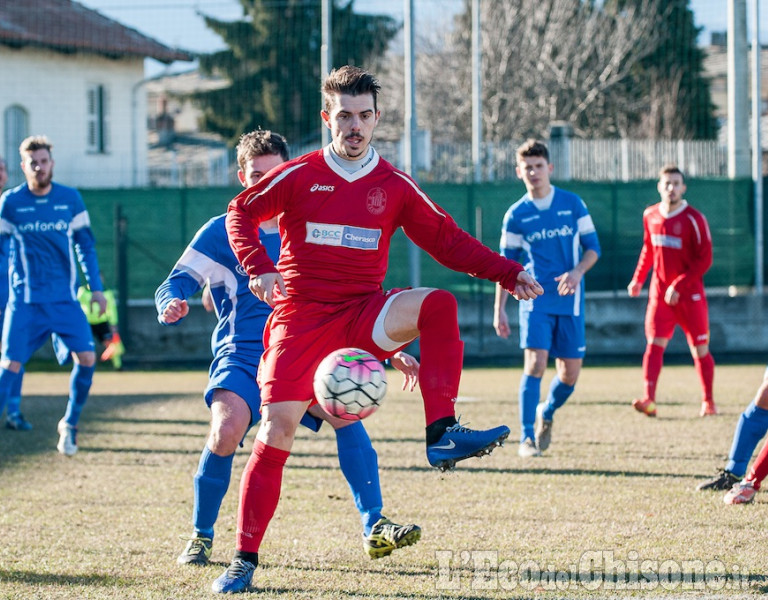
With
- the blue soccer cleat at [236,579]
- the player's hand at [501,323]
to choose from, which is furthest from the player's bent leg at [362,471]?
the player's hand at [501,323]

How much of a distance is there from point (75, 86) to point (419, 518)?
2467 centimetres

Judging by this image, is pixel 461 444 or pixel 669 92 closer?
pixel 461 444

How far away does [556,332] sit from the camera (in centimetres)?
819

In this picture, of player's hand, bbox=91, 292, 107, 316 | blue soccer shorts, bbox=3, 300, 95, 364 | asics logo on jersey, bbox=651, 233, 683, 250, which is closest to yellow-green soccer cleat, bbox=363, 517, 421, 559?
player's hand, bbox=91, 292, 107, 316

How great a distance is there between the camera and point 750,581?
14.7 ft

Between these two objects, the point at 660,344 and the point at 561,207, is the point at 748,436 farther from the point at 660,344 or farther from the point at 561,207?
the point at 660,344

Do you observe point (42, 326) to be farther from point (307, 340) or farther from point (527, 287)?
point (527, 287)

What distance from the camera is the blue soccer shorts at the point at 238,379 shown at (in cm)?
504

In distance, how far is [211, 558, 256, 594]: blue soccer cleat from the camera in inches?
174

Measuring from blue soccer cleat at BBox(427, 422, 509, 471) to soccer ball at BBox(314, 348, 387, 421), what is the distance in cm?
30

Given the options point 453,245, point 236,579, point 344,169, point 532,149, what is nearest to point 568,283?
point 532,149

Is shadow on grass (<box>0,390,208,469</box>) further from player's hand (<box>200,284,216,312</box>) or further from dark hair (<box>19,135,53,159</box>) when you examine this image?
player's hand (<box>200,284,216,312</box>)

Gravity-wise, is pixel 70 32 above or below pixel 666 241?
above

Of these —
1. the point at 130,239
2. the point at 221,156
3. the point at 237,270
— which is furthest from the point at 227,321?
the point at 221,156
